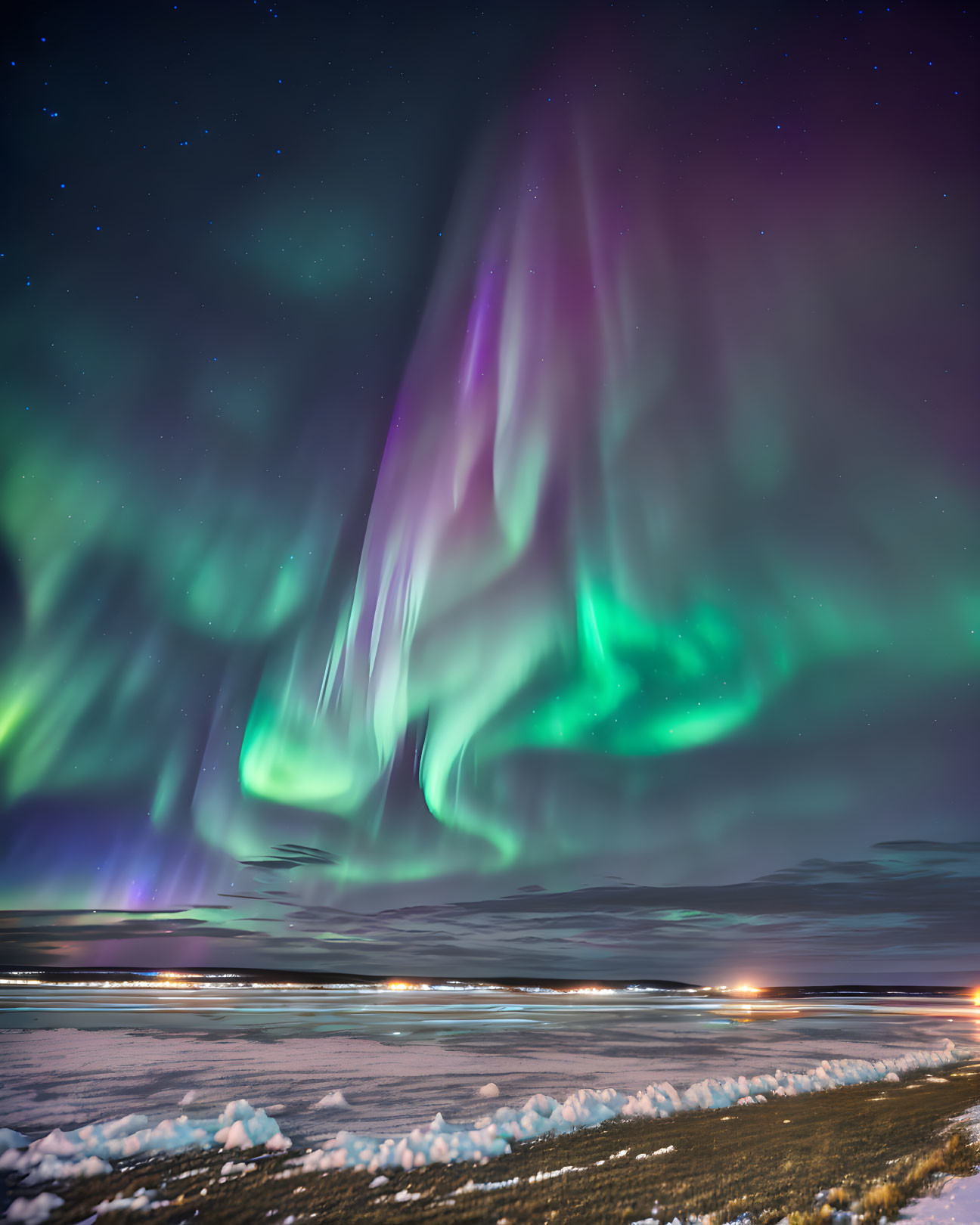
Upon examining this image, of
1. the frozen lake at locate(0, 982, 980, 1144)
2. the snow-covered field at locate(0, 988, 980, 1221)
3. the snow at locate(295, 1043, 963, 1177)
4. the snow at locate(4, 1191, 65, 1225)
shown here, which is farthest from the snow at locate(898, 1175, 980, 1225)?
the snow at locate(4, 1191, 65, 1225)

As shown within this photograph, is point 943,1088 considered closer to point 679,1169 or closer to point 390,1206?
point 679,1169

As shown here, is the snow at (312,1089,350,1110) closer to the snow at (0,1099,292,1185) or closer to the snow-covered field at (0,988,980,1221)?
the snow-covered field at (0,988,980,1221)

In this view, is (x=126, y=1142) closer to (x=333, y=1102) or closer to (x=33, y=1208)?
(x=33, y=1208)

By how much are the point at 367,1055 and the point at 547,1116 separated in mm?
18538

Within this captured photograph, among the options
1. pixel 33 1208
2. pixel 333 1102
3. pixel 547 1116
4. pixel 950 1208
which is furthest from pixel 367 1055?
pixel 950 1208

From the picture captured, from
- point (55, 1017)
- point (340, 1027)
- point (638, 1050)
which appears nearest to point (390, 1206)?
point (638, 1050)

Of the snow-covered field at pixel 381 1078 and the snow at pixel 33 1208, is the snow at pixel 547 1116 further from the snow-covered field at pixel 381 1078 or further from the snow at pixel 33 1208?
the snow at pixel 33 1208

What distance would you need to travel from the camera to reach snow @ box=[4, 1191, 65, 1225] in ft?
37.6

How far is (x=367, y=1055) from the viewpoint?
34.3 metres

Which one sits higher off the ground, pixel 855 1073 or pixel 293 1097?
pixel 293 1097

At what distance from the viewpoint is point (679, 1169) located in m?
14.3

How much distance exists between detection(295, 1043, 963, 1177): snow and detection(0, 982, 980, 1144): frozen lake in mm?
1668

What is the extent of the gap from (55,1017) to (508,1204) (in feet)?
184

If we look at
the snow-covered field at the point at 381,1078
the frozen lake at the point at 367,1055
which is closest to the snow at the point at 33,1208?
the snow-covered field at the point at 381,1078
